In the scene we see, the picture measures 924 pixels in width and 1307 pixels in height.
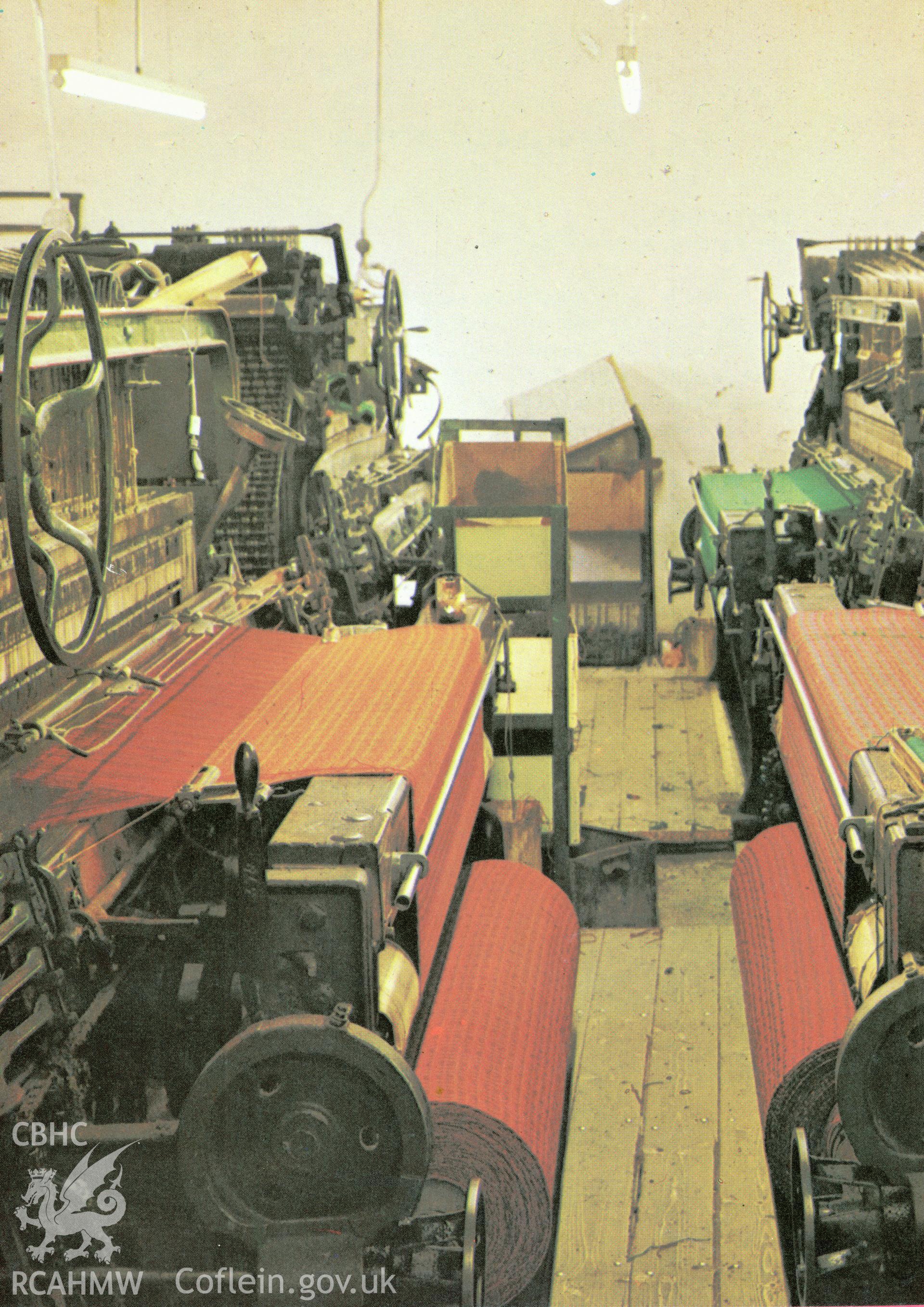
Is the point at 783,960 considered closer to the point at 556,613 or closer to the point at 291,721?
the point at 291,721

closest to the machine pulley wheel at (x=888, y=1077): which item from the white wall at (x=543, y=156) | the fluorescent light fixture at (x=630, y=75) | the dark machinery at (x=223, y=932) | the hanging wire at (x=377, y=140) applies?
the dark machinery at (x=223, y=932)

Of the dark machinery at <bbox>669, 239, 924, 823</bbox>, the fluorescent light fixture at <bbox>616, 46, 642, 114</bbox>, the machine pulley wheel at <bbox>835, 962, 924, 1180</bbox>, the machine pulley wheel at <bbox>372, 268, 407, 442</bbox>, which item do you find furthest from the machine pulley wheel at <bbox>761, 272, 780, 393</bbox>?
the machine pulley wheel at <bbox>835, 962, 924, 1180</bbox>

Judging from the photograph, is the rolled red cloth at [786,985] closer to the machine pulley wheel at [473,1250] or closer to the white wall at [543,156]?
the machine pulley wheel at [473,1250]

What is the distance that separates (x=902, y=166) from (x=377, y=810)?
6758 mm

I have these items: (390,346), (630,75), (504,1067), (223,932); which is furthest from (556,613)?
(630,75)

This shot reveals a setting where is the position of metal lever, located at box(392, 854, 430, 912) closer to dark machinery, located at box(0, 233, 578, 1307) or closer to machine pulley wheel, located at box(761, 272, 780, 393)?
dark machinery, located at box(0, 233, 578, 1307)

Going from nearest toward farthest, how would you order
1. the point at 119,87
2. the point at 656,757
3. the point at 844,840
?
the point at 844,840 → the point at 119,87 → the point at 656,757

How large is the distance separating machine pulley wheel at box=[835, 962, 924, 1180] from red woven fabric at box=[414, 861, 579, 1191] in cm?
62

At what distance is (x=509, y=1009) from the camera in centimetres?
246

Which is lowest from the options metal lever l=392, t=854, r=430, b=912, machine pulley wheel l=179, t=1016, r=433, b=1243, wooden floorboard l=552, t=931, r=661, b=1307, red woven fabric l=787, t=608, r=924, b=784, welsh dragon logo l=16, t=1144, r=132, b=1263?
wooden floorboard l=552, t=931, r=661, b=1307

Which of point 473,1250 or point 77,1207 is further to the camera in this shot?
point 77,1207

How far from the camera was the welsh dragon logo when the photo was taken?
189 cm

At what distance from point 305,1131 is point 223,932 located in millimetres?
420

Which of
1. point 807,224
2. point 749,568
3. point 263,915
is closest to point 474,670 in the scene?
point 263,915
